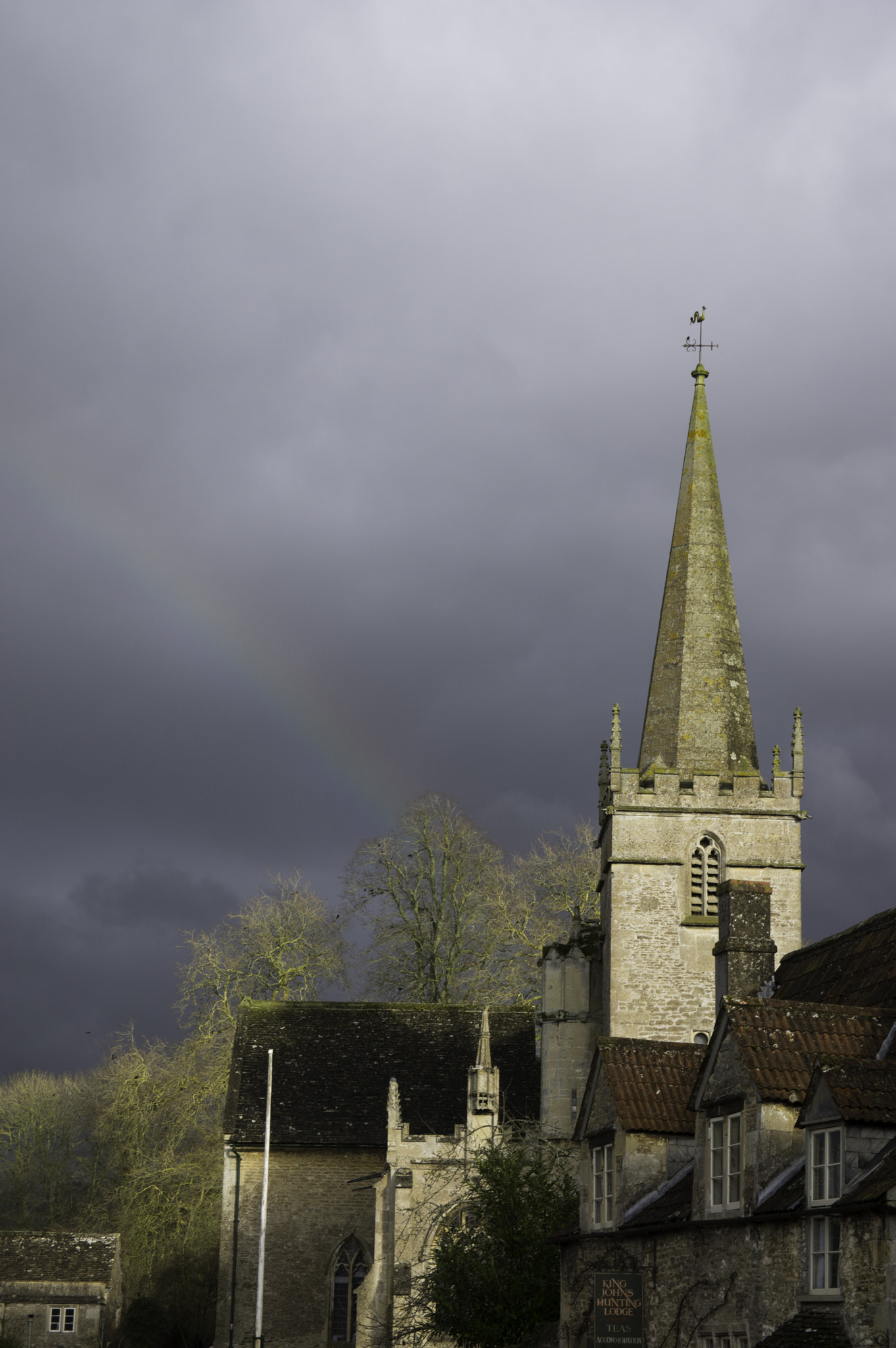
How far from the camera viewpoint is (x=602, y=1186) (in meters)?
23.9

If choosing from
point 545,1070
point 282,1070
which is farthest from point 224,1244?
point 545,1070

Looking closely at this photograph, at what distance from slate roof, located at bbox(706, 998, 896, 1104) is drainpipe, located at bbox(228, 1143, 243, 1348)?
28031 mm

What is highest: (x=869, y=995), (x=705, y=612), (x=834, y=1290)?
(x=705, y=612)

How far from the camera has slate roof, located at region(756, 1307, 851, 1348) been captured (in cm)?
1652

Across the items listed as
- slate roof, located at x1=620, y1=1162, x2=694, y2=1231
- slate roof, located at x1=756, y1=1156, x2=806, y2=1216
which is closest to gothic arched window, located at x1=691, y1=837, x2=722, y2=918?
slate roof, located at x1=620, y1=1162, x2=694, y2=1231

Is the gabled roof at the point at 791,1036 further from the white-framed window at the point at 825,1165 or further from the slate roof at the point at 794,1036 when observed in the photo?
the white-framed window at the point at 825,1165

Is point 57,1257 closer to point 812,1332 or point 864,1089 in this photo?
point 812,1332

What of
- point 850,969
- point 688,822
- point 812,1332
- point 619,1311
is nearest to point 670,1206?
point 619,1311

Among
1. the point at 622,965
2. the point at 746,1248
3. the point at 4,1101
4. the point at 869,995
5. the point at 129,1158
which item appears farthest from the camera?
the point at 4,1101

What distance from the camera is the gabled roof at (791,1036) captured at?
19156 mm

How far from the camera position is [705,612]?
44.9m

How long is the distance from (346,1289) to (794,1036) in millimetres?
28138

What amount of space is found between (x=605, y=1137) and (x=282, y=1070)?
24758mm

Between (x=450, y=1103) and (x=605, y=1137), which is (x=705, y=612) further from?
(x=605, y=1137)
